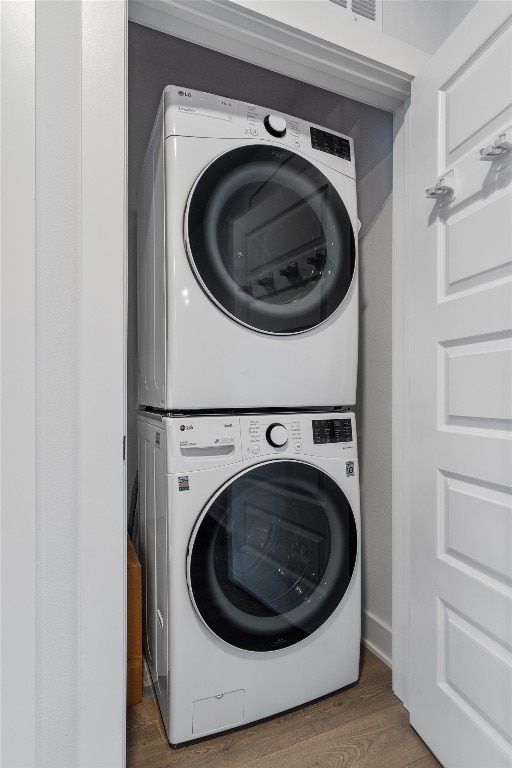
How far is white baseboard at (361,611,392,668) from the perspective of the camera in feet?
5.29

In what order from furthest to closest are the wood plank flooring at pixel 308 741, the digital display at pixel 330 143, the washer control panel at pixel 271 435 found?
the digital display at pixel 330 143, the washer control panel at pixel 271 435, the wood plank flooring at pixel 308 741

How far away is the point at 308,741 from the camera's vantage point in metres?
1.27

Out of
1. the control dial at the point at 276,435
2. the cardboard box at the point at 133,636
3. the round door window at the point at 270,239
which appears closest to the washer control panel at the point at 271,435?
the control dial at the point at 276,435

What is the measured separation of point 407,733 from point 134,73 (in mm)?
2479

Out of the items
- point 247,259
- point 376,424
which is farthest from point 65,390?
point 376,424

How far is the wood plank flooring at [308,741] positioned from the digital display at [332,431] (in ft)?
2.67

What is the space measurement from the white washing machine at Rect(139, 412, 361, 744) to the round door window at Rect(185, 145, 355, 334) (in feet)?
1.08

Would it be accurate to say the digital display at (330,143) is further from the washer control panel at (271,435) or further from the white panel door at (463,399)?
the washer control panel at (271,435)

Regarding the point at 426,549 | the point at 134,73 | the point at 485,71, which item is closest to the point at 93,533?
the point at 426,549

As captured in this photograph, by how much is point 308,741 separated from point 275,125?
5.81 feet

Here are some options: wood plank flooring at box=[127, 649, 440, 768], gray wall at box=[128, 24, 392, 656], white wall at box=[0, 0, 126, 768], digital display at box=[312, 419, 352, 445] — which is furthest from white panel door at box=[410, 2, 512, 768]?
white wall at box=[0, 0, 126, 768]

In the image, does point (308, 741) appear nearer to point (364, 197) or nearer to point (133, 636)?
point (133, 636)

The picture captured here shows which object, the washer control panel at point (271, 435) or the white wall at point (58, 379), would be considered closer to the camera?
the white wall at point (58, 379)

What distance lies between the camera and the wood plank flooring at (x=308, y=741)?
1.20m
